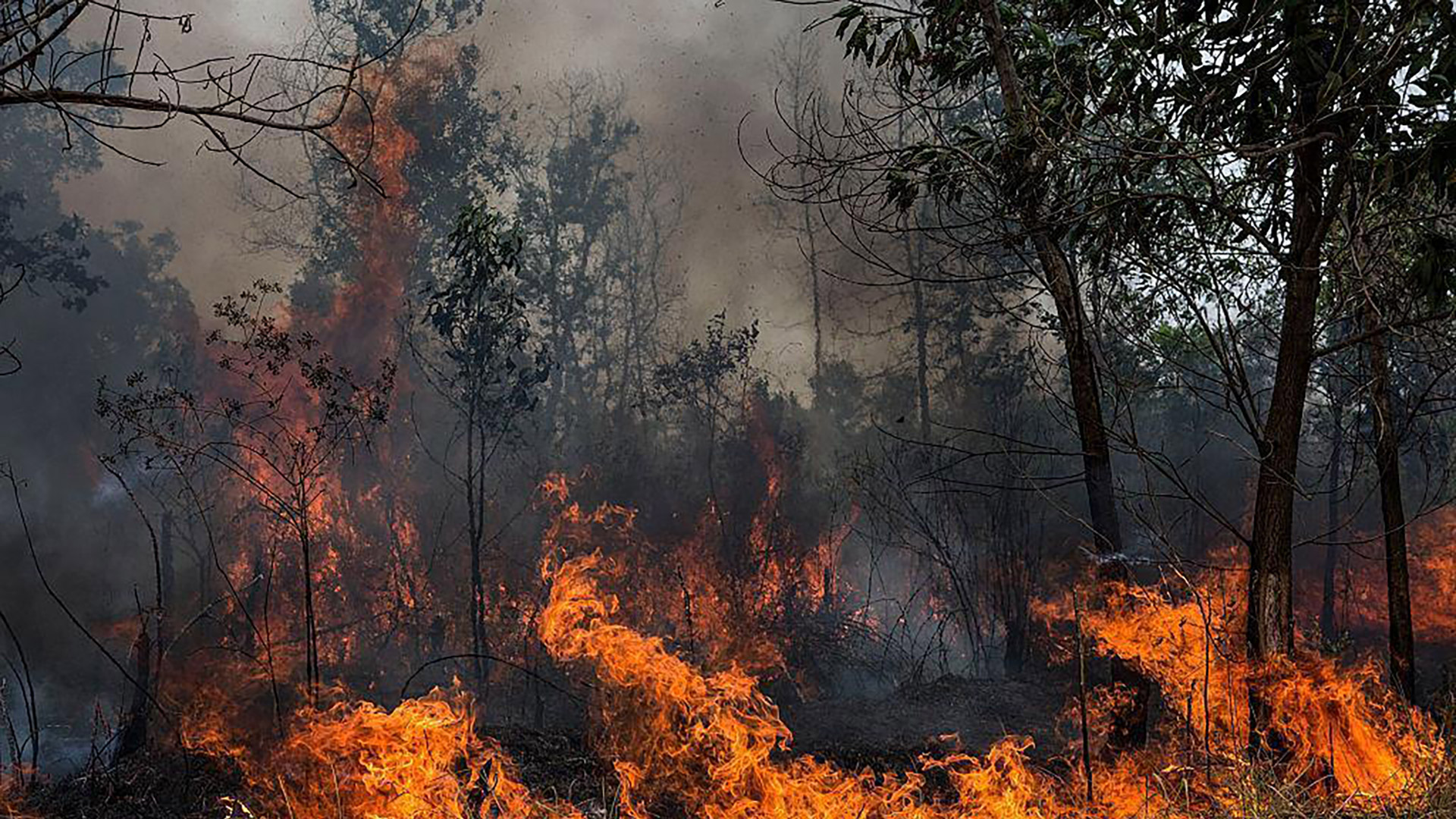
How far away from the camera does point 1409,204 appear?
648 cm

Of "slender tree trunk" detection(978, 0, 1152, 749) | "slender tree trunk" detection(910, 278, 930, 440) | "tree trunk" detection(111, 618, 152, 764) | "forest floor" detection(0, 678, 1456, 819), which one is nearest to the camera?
"slender tree trunk" detection(978, 0, 1152, 749)

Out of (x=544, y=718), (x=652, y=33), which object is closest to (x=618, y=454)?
(x=544, y=718)

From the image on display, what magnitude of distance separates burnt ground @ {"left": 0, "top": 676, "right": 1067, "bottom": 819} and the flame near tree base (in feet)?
0.90

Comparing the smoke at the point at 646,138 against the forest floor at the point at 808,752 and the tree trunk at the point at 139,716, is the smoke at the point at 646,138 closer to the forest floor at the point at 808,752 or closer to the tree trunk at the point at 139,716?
the forest floor at the point at 808,752

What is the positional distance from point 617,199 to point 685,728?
19.9 m

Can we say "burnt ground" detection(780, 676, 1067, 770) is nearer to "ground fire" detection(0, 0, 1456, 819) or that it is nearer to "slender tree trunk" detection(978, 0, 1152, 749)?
"ground fire" detection(0, 0, 1456, 819)

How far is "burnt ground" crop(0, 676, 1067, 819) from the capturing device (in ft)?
21.4

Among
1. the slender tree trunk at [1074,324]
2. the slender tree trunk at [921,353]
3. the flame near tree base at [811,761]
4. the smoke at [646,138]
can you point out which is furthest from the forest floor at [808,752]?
the smoke at [646,138]

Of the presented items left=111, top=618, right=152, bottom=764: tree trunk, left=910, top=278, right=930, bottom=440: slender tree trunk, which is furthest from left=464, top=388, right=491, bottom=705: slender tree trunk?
left=910, top=278, right=930, bottom=440: slender tree trunk

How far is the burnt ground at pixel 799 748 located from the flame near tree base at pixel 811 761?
0.28 m

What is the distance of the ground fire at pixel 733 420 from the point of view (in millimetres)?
5656

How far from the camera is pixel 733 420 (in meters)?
18.9

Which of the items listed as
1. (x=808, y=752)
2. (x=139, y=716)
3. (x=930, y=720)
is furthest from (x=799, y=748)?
(x=139, y=716)

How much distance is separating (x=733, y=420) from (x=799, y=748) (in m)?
9.31
